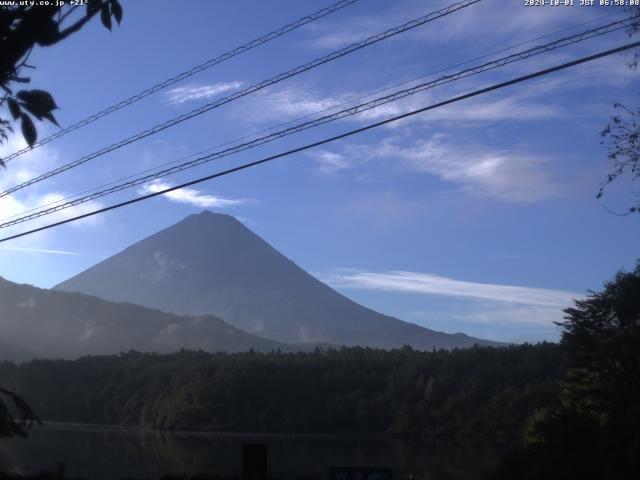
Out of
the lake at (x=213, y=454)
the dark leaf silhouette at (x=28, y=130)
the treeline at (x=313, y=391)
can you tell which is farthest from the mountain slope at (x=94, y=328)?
the dark leaf silhouette at (x=28, y=130)

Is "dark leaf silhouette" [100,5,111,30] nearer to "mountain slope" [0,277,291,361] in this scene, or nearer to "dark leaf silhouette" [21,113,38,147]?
"dark leaf silhouette" [21,113,38,147]

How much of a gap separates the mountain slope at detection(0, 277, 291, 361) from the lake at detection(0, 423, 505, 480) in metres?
75.7

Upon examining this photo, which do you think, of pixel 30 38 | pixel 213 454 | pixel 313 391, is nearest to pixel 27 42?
pixel 30 38

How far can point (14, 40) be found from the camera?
4508 millimetres

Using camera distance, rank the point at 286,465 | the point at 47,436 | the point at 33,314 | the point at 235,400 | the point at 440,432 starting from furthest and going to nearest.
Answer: the point at 33,314 < the point at 235,400 < the point at 440,432 < the point at 47,436 < the point at 286,465

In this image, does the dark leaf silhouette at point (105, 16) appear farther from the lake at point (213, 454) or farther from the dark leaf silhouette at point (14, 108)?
the lake at point (213, 454)

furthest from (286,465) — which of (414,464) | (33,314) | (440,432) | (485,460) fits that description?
(33,314)

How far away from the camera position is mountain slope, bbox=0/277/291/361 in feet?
463

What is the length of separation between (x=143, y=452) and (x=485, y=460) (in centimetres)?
2040

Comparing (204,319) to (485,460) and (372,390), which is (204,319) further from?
(485,460)

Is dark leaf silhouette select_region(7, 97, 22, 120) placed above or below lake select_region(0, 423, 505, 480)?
above

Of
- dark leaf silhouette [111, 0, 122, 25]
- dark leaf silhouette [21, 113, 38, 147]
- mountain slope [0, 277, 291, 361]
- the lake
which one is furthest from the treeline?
dark leaf silhouette [21, 113, 38, 147]

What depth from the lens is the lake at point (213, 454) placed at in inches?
1406

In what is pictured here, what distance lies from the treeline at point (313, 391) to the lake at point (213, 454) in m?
3.92
